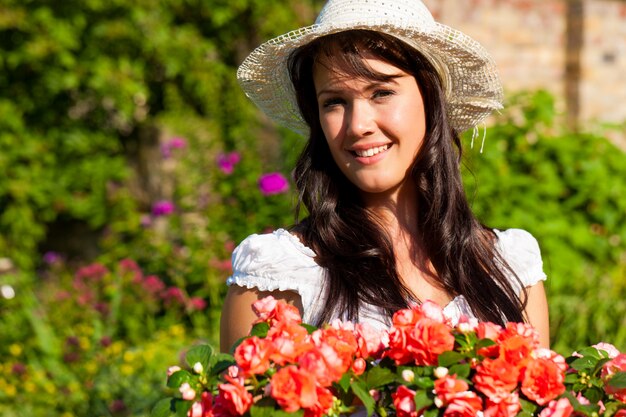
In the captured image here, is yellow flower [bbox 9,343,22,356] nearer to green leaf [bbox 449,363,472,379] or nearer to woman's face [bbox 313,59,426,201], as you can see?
woman's face [bbox 313,59,426,201]

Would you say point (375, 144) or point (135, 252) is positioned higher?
point (375, 144)

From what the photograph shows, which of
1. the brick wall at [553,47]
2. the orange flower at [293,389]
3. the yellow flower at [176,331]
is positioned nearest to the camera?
the orange flower at [293,389]

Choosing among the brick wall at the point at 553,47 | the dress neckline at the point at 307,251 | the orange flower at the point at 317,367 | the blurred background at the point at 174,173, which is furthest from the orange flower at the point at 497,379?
the brick wall at the point at 553,47

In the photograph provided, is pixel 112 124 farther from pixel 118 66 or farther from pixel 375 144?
pixel 375 144

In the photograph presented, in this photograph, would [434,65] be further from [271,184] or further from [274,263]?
[271,184]

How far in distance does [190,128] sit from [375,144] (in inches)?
147

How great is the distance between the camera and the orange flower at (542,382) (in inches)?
58.4

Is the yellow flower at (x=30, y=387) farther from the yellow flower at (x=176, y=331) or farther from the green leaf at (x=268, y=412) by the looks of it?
the green leaf at (x=268, y=412)

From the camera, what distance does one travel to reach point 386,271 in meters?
2.18

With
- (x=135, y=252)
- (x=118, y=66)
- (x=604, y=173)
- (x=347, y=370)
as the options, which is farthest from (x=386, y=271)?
(x=118, y=66)

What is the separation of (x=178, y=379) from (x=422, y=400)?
1.25 ft

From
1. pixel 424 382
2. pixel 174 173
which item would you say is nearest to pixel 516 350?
pixel 424 382

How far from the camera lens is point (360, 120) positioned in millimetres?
2064

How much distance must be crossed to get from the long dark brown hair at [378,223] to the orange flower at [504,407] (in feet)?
2.05
